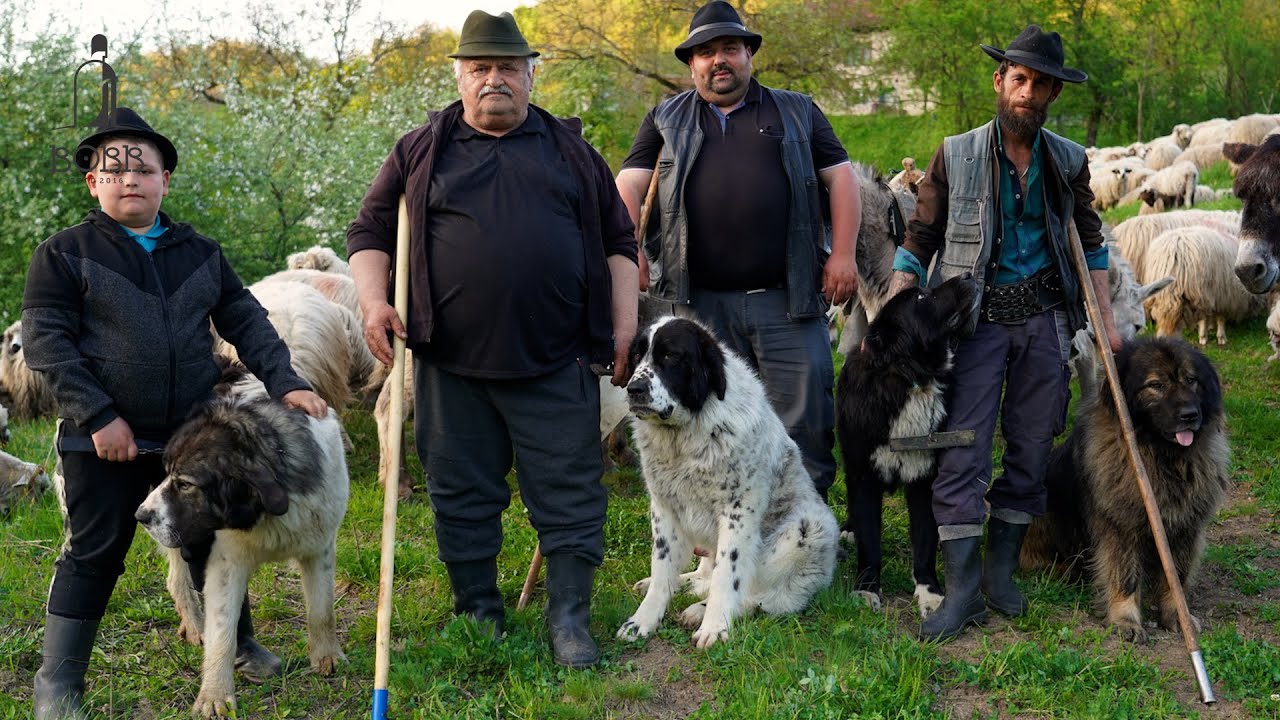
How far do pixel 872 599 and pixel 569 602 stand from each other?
4.68 ft

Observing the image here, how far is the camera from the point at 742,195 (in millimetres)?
4949

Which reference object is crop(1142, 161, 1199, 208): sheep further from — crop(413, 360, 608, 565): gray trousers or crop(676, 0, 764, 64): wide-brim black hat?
crop(413, 360, 608, 565): gray trousers

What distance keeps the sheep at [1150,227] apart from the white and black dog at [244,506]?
1024 cm

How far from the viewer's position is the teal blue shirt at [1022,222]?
15.1ft

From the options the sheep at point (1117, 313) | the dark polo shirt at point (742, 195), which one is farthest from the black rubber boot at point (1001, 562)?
the sheep at point (1117, 313)

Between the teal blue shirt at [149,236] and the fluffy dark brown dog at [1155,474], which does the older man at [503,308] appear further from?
the fluffy dark brown dog at [1155,474]

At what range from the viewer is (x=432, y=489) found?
176 inches

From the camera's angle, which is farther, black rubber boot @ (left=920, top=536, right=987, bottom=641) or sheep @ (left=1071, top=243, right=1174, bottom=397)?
sheep @ (left=1071, top=243, right=1174, bottom=397)

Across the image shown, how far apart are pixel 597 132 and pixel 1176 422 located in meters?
20.0

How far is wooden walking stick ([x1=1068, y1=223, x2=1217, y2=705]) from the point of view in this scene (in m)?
3.97

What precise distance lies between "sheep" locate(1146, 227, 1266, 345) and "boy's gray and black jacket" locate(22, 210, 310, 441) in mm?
9523

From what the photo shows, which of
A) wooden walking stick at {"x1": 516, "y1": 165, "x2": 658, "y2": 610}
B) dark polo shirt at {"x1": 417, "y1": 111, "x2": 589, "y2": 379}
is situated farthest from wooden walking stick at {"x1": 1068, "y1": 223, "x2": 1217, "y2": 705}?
dark polo shirt at {"x1": 417, "y1": 111, "x2": 589, "y2": 379}

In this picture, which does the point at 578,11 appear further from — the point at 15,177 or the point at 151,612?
the point at 151,612

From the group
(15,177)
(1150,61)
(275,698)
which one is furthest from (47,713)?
(1150,61)
